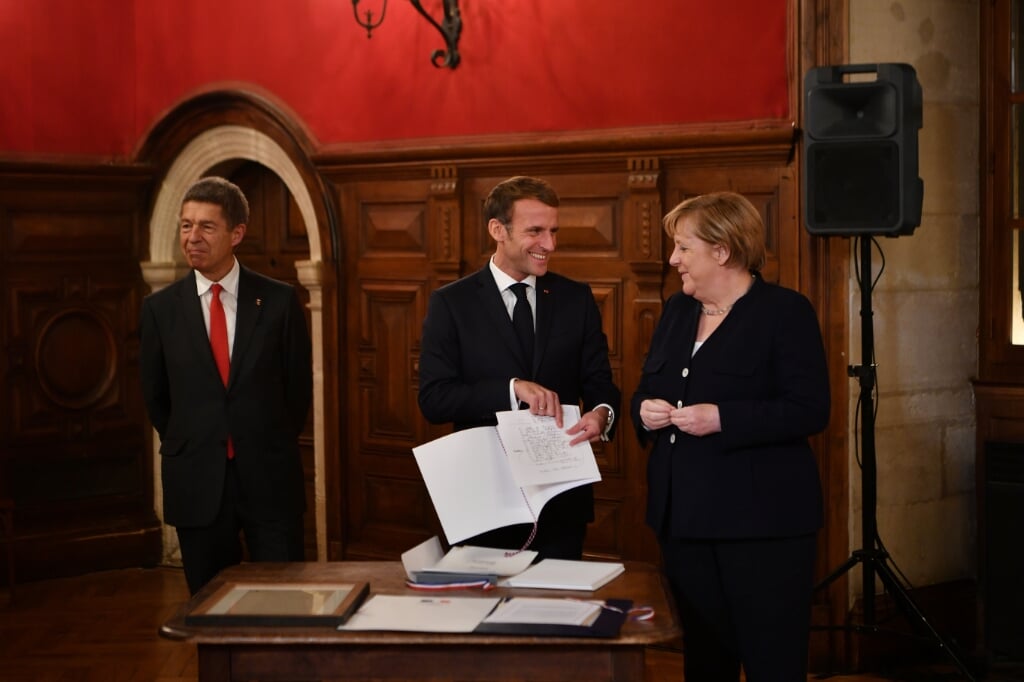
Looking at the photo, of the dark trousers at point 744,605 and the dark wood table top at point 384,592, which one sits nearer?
the dark wood table top at point 384,592

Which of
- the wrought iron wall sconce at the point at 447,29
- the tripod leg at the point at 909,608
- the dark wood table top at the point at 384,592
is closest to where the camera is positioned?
the dark wood table top at the point at 384,592

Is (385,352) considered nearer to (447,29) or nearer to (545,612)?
(447,29)

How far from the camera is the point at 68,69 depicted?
6711 millimetres

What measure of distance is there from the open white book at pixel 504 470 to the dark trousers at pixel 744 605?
35cm

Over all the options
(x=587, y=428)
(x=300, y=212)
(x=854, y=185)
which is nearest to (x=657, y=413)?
(x=587, y=428)

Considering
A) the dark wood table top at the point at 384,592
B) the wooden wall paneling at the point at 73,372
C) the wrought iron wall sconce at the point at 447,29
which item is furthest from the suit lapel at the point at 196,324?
the wooden wall paneling at the point at 73,372

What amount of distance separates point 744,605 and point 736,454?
35cm

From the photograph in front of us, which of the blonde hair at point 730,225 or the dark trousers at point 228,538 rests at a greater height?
the blonde hair at point 730,225

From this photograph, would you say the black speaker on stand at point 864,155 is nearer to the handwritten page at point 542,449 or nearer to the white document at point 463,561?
the handwritten page at point 542,449

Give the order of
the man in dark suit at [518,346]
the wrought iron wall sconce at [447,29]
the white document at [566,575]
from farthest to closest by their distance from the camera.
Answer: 1. the wrought iron wall sconce at [447,29]
2. the man in dark suit at [518,346]
3. the white document at [566,575]

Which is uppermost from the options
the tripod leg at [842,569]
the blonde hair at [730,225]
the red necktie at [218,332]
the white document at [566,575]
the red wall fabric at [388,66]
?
the red wall fabric at [388,66]

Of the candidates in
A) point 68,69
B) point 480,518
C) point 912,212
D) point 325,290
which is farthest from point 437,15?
point 480,518

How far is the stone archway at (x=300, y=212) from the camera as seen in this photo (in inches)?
252

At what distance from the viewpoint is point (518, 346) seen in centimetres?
370
